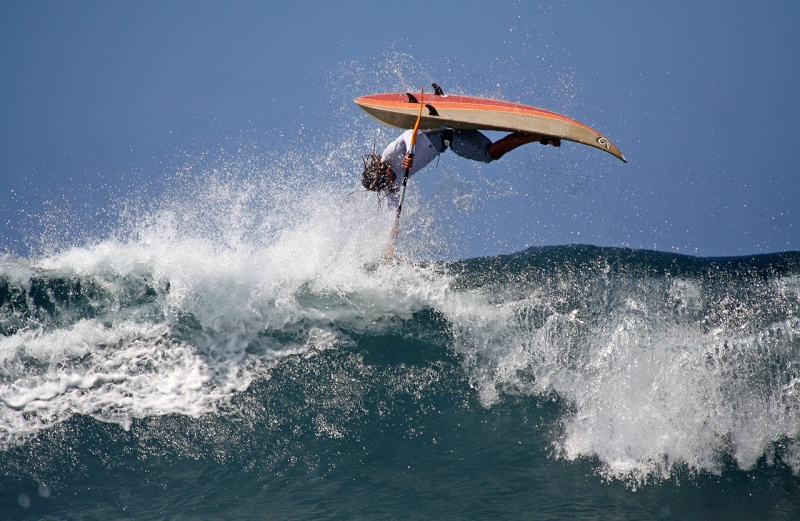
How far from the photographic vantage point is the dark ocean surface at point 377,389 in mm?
3805

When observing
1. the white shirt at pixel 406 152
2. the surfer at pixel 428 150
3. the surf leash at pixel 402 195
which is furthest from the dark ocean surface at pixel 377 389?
the white shirt at pixel 406 152

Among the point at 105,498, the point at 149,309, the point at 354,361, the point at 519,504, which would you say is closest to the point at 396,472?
the point at 519,504

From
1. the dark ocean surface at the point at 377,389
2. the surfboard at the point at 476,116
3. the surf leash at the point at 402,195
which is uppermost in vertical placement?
the surfboard at the point at 476,116

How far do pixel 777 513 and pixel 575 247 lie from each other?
4.70 meters

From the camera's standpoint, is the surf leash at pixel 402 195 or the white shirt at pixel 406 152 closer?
the surf leash at pixel 402 195

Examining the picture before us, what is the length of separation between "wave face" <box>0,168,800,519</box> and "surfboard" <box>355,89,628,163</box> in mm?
955

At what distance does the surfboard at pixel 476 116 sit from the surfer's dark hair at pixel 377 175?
60cm

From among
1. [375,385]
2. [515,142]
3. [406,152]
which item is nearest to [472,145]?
[515,142]

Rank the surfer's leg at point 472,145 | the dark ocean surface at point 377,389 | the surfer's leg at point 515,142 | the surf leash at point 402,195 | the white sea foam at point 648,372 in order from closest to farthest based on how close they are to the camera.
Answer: the dark ocean surface at point 377,389, the white sea foam at point 648,372, the surf leash at point 402,195, the surfer's leg at point 515,142, the surfer's leg at point 472,145

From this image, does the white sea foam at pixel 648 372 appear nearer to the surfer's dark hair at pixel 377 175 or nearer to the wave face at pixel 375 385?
the wave face at pixel 375 385

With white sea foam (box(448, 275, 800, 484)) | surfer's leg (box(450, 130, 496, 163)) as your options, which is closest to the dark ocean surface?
white sea foam (box(448, 275, 800, 484))

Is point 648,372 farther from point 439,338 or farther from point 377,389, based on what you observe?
point 377,389

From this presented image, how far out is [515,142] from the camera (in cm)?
572

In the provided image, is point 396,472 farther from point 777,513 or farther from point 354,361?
point 777,513
